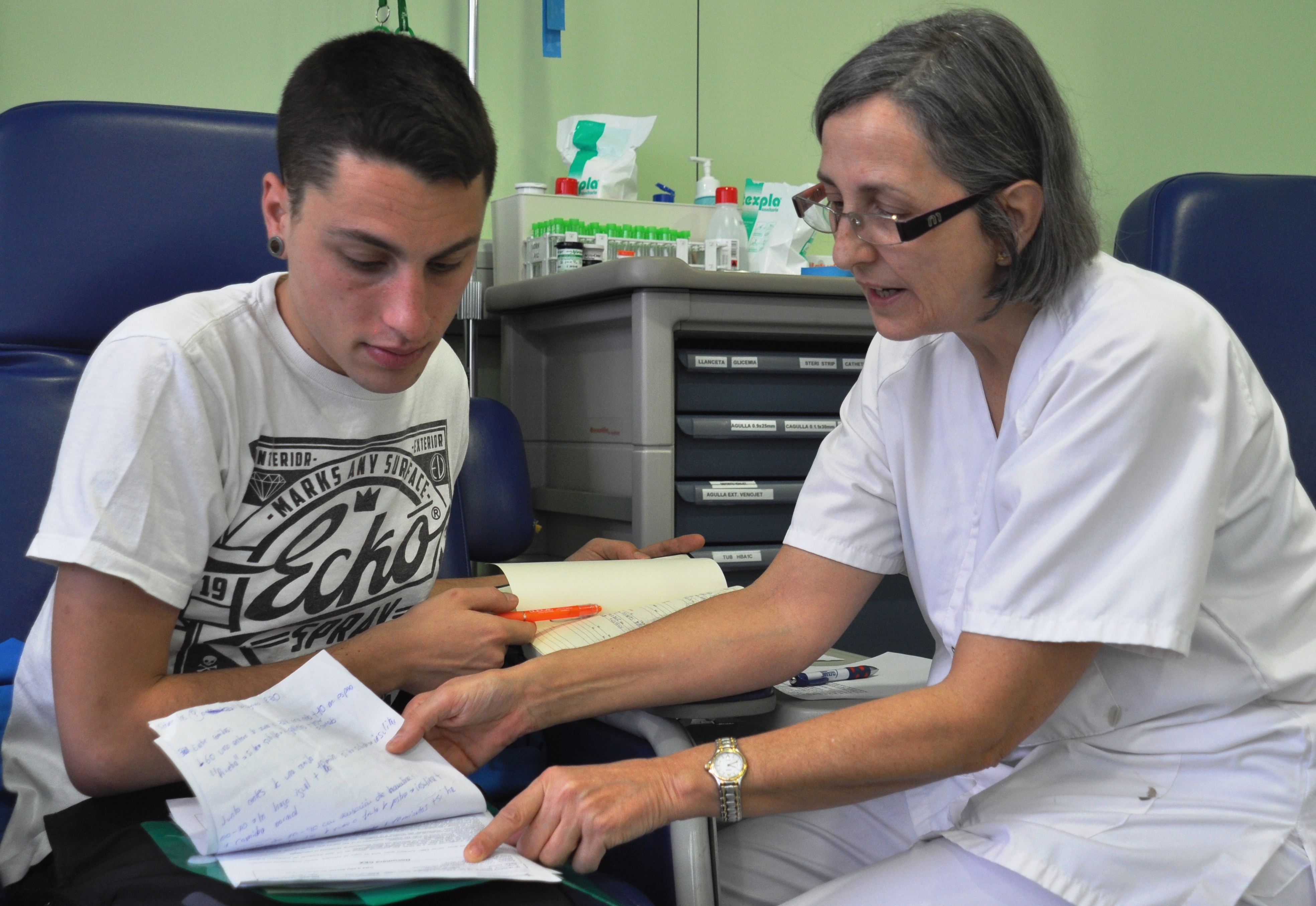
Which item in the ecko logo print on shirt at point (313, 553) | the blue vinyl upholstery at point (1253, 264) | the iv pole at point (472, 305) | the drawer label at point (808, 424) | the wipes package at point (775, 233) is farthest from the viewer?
the wipes package at point (775, 233)

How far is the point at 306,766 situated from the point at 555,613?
0.43m

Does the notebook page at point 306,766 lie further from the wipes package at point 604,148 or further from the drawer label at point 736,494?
the wipes package at point 604,148

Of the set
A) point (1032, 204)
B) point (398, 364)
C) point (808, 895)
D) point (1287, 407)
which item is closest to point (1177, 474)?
point (1032, 204)

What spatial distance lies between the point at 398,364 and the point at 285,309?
14cm

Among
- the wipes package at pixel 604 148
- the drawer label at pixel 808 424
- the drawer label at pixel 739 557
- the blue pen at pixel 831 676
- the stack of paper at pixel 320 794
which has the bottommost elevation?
the drawer label at pixel 739 557

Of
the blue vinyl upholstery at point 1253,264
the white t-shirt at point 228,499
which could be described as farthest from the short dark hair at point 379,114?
the blue vinyl upholstery at point 1253,264

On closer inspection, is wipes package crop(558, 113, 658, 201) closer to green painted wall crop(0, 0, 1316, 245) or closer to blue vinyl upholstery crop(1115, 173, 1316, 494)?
green painted wall crop(0, 0, 1316, 245)

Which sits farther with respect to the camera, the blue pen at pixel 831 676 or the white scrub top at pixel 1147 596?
the blue pen at pixel 831 676

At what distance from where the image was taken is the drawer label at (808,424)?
1657 millimetres

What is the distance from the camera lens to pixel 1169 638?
0.77 m

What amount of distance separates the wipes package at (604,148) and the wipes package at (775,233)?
0.78ft

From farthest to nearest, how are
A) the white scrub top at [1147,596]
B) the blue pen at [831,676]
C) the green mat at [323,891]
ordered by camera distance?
the blue pen at [831,676]
the white scrub top at [1147,596]
the green mat at [323,891]

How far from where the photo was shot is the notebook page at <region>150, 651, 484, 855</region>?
0.66 metres

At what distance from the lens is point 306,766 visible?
702 mm
